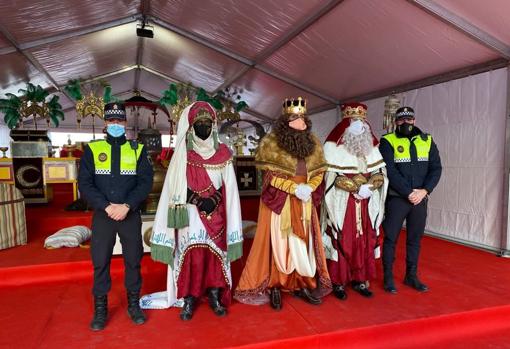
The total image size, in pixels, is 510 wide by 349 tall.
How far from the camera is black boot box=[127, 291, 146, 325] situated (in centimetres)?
243

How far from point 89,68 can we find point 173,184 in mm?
8422

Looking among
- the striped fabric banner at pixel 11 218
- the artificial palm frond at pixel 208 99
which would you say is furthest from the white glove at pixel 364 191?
the artificial palm frond at pixel 208 99

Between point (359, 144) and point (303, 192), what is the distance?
0.73m

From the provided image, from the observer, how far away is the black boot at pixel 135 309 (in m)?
2.43

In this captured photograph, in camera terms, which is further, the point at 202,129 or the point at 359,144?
the point at 359,144

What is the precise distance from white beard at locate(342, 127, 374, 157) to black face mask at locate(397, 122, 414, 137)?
0.36m

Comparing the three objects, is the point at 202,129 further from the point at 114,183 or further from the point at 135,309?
the point at 135,309

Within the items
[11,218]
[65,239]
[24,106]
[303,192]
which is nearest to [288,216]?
[303,192]

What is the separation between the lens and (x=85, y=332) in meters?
2.30

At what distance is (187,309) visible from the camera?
2520 millimetres

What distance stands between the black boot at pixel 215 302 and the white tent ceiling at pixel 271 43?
3769 mm

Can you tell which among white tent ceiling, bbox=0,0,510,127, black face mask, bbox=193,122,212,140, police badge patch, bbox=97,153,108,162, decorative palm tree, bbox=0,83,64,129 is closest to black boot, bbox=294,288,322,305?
black face mask, bbox=193,122,212,140

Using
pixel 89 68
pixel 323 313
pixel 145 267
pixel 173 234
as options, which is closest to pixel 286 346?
pixel 323 313

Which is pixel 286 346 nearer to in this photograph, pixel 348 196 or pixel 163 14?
pixel 348 196
